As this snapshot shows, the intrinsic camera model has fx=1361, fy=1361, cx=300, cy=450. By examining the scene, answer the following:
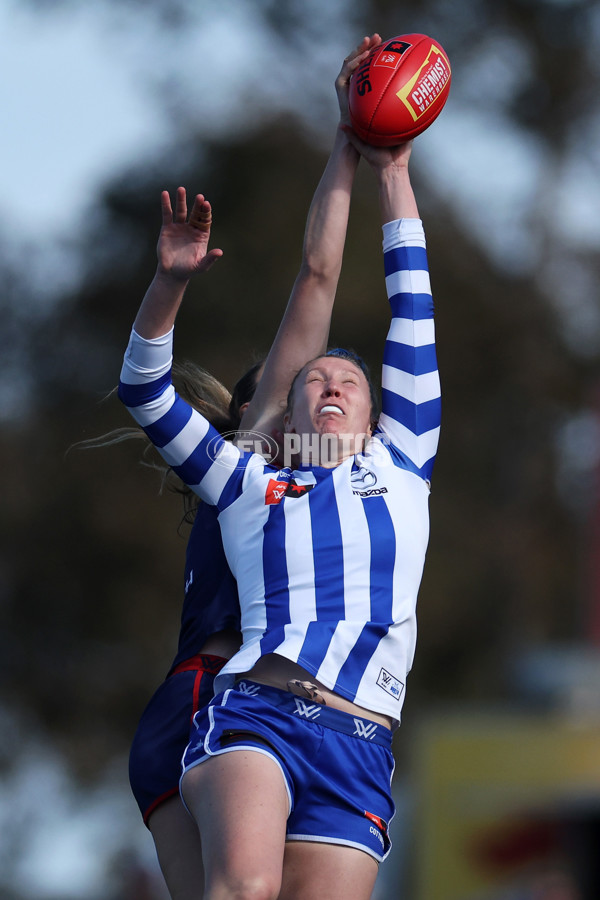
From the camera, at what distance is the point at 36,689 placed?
53.6 feet

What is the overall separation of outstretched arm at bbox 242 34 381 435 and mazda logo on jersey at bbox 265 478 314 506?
43cm

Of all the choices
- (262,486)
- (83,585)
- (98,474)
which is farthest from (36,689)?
(262,486)

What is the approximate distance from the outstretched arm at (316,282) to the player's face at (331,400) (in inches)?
7.3

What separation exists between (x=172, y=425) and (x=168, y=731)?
0.82m

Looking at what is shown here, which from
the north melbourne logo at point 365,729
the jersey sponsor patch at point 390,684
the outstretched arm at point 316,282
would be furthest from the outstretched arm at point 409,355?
the north melbourne logo at point 365,729

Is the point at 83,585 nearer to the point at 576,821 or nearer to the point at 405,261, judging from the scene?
the point at 576,821

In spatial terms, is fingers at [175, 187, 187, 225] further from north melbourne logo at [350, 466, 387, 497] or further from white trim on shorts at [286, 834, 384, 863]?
white trim on shorts at [286, 834, 384, 863]

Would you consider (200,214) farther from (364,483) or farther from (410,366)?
(364,483)

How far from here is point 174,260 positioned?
3.58 m

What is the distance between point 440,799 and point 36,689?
28.4 ft

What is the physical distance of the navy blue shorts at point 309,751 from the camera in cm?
327

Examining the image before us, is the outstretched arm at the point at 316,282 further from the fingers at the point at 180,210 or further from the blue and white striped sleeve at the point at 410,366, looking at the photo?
the fingers at the point at 180,210

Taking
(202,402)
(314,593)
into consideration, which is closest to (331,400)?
(314,593)

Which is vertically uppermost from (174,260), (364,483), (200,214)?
(200,214)
